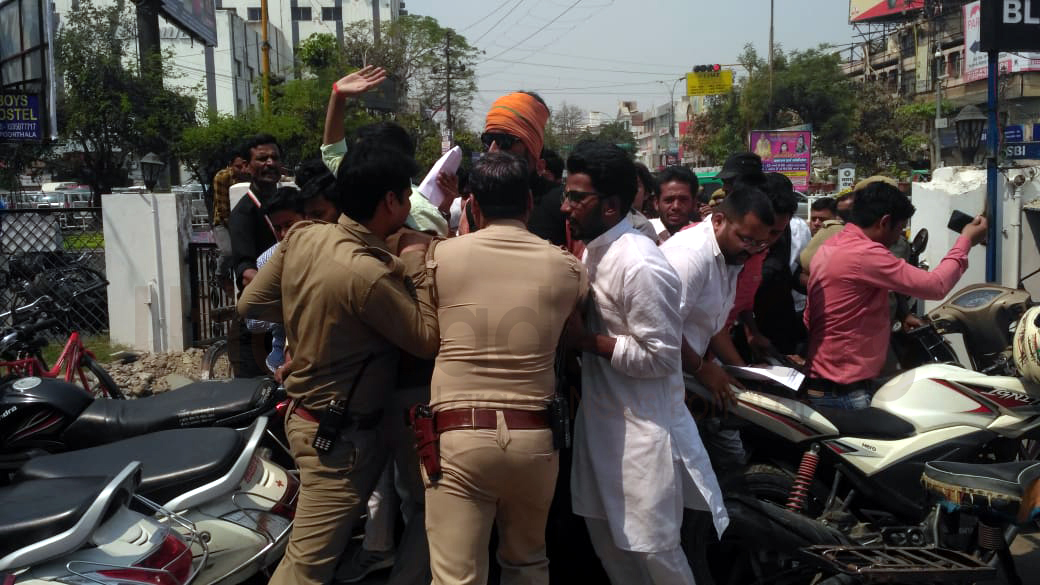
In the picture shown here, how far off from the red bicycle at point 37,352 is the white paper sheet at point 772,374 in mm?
3224

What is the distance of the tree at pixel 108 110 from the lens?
2691 cm

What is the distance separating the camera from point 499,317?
254 cm

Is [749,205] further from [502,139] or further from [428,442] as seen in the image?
[428,442]

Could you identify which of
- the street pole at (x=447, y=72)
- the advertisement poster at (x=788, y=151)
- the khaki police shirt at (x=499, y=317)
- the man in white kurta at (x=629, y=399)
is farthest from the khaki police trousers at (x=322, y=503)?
the street pole at (x=447, y=72)

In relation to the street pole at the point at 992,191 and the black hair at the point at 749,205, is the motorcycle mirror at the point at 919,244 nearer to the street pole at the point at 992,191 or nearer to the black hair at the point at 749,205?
the street pole at the point at 992,191

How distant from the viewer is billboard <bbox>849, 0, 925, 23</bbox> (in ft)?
184

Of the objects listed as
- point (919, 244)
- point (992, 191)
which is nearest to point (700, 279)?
point (919, 244)

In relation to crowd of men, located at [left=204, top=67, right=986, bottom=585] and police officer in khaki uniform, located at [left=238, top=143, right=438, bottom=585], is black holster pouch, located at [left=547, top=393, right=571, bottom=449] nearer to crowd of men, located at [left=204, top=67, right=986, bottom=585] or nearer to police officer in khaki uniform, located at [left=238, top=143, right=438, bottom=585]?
crowd of men, located at [left=204, top=67, right=986, bottom=585]

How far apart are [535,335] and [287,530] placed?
4.56ft

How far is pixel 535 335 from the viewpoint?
2.57 meters

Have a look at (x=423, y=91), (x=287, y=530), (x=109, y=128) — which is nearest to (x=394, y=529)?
(x=287, y=530)

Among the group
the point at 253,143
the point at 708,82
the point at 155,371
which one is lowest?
the point at 155,371

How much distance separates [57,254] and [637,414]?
26.5 ft

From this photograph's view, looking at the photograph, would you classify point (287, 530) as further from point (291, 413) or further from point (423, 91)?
point (423, 91)
